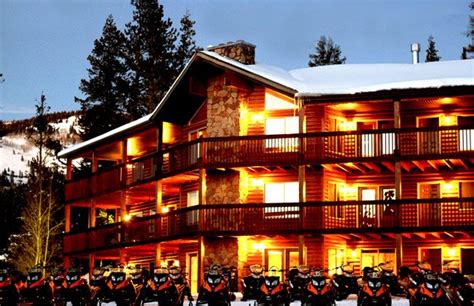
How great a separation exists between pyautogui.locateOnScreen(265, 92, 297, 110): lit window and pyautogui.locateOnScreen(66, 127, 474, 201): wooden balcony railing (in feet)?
6.85

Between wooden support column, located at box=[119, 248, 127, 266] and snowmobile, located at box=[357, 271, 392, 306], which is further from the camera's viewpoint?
wooden support column, located at box=[119, 248, 127, 266]

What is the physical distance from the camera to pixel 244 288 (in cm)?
3231

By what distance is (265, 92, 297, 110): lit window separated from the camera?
43.7 meters

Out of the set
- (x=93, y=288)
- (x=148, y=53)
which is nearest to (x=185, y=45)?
(x=148, y=53)

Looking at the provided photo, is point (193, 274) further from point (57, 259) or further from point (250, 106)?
point (57, 259)

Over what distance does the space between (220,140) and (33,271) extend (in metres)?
11.3

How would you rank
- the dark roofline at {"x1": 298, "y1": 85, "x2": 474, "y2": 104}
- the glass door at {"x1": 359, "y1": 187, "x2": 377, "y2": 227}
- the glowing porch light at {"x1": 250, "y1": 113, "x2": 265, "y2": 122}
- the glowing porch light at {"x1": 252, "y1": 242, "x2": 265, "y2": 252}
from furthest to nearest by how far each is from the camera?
1. the glowing porch light at {"x1": 250, "y1": 113, "x2": 265, "y2": 122}
2. the glowing porch light at {"x1": 252, "y1": 242, "x2": 265, "y2": 252}
3. the glass door at {"x1": 359, "y1": 187, "x2": 377, "y2": 227}
4. the dark roofline at {"x1": 298, "y1": 85, "x2": 474, "y2": 104}

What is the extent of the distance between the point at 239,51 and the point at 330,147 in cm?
777

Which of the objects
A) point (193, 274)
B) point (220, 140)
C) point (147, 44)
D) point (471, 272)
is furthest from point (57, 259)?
point (471, 272)

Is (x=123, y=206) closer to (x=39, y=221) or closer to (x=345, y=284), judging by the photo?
(x=39, y=221)

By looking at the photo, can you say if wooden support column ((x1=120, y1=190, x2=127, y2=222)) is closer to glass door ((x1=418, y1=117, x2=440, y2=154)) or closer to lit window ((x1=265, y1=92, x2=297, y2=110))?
lit window ((x1=265, y1=92, x2=297, y2=110))

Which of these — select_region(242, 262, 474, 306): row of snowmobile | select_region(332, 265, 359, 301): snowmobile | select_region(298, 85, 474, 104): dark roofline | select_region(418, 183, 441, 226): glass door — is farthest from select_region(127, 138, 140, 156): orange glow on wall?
select_region(242, 262, 474, 306): row of snowmobile

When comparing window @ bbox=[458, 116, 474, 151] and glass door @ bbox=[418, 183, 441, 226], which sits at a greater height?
window @ bbox=[458, 116, 474, 151]

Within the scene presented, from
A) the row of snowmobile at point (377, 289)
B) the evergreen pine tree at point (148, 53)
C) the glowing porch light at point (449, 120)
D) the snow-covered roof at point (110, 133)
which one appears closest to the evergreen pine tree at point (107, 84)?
the evergreen pine tree at point (148, 53)
